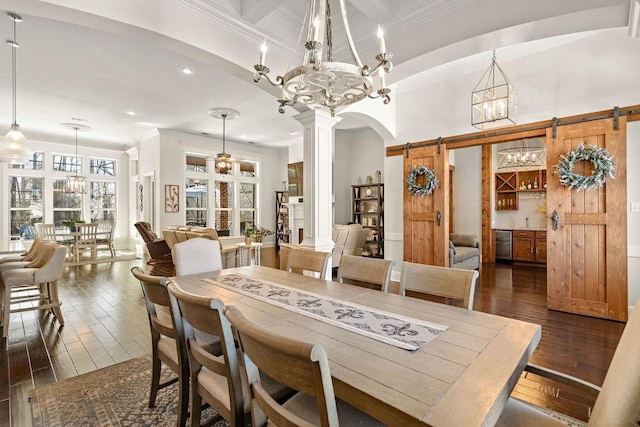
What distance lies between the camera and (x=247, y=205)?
10.2 m

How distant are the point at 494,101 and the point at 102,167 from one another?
33.0ft

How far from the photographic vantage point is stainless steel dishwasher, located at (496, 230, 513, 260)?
24.5 feet

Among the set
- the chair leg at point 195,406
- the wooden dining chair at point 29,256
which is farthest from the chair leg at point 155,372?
the wooden dining chair at point 29,256

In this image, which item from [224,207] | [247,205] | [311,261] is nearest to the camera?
[311,261]

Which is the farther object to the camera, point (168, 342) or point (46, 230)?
point (46, 230)

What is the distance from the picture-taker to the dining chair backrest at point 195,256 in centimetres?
258

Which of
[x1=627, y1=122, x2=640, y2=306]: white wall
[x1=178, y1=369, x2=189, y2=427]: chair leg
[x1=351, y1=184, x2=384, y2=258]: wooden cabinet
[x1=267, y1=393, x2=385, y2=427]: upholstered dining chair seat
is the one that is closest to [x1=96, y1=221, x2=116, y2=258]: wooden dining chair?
[x1=351, y1=184, x2=384, y2=258]: wooden cabinet

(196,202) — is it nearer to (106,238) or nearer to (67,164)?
(106,238)

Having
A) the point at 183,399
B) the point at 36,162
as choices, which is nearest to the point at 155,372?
the point at 183,399

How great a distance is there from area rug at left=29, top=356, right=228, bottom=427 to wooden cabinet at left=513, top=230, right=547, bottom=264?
7.51m

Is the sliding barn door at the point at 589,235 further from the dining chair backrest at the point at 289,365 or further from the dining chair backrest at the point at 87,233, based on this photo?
the dining chair backrest at the point at 87,233

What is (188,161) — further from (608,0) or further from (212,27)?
(608,0)

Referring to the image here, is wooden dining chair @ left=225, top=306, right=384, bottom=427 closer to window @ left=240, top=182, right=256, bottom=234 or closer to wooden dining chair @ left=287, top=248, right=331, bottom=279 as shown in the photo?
wooden dining chair @ left=287, top=248, right=331, bottom=279

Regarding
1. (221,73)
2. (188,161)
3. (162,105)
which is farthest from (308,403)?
(188,161)
